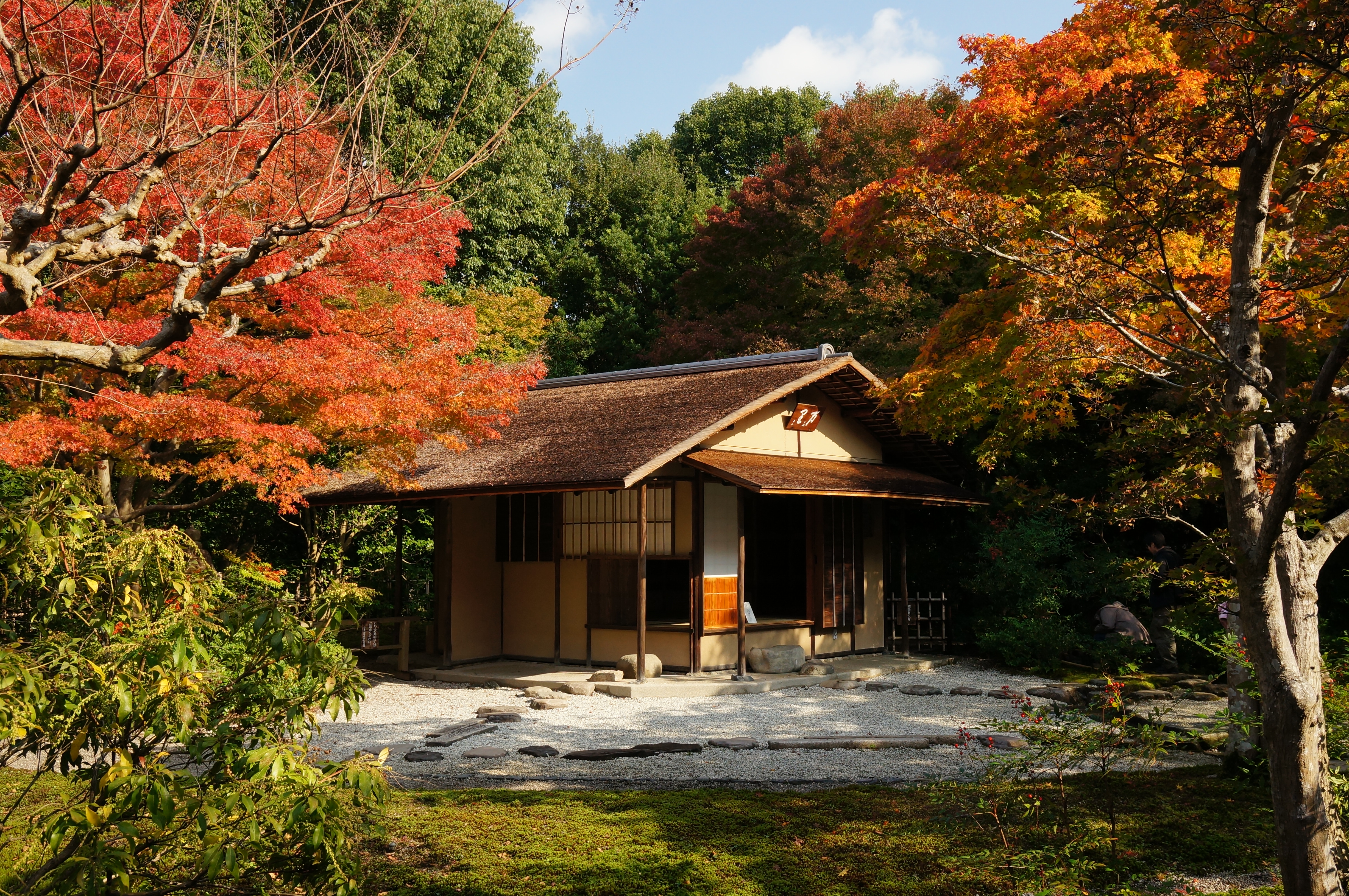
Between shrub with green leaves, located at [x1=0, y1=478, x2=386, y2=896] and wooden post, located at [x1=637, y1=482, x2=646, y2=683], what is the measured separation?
7820 mm

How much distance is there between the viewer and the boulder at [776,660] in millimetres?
12336

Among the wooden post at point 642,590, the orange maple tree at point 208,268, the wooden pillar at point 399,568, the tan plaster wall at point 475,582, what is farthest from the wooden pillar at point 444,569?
the wooden post at point 642,590

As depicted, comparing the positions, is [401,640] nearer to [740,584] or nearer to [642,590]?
[642,590]

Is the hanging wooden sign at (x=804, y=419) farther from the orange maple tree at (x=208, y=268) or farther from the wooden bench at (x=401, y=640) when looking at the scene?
the wooden bench at (x=401, y=640)

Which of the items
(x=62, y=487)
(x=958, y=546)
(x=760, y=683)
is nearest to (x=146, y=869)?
(x=62, y=487)

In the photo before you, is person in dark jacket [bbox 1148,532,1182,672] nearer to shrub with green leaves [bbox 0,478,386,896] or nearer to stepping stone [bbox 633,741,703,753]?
stepping stone [bbox 633,741,703,753]

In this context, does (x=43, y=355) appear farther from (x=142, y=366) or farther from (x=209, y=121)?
(x=209, y=121)

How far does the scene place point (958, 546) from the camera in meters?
15.6

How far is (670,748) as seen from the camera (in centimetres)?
805

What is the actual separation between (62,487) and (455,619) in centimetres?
1030

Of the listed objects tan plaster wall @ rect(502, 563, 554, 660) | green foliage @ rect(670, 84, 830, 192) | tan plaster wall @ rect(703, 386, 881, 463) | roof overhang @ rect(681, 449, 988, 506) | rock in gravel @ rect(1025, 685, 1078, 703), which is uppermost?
green foliage @ rect(670, 84, 830, 192)

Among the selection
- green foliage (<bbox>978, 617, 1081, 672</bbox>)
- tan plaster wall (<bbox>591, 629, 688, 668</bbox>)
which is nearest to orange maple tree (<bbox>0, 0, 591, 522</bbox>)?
tan plaster wall (<bbox>591, 629, 688, 668</bbox>)

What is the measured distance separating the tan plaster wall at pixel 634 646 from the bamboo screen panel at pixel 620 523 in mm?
991

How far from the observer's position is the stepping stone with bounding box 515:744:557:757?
316 inches
